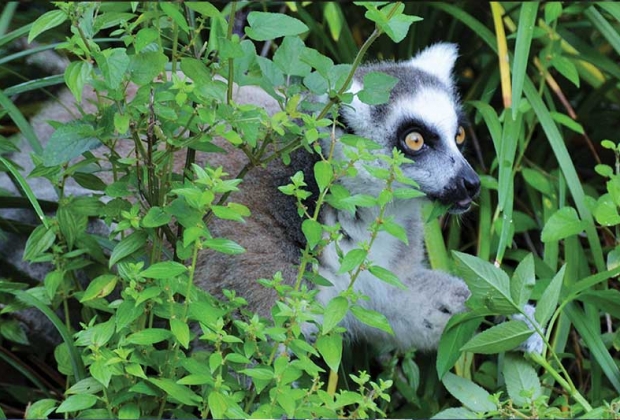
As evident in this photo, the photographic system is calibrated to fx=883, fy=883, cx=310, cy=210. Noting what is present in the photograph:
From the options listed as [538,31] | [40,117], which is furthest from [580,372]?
[40,117]

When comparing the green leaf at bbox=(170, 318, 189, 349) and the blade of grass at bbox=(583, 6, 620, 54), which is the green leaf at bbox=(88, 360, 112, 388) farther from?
the blade of grass at bbox=(583, 6, 620, 54)

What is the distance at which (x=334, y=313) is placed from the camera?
207 centimetres

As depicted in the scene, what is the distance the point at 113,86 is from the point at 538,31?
6.56 ft

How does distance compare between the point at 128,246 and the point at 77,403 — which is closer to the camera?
the point at 77,403

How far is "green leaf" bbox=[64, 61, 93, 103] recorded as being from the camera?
6.93 ft

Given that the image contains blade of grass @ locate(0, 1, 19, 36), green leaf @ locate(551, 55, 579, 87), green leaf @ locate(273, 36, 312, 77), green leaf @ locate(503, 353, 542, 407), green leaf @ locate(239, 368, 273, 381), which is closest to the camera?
green leaf @ locate(239, 368, 273, 381)

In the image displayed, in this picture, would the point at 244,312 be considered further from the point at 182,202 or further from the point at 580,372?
the point at 580,372

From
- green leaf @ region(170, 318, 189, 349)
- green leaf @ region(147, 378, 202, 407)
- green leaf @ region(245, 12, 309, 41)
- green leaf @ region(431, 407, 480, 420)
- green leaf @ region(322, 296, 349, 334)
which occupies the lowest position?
green leaf @ region(431, 407, 480, 420)

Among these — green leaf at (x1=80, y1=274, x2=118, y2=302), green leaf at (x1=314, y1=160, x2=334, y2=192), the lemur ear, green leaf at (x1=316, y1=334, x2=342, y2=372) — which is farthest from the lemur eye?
Answer: green leaf at (x1=80, y1=274, x2=118, y2=302)

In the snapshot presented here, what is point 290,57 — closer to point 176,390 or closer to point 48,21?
point 48,21

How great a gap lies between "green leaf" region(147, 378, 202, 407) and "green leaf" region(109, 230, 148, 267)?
1.18ft

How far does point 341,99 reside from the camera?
7.48 feet

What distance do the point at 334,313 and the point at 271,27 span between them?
0.72m

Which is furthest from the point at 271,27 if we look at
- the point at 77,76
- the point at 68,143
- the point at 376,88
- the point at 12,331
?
the point at 12,331
